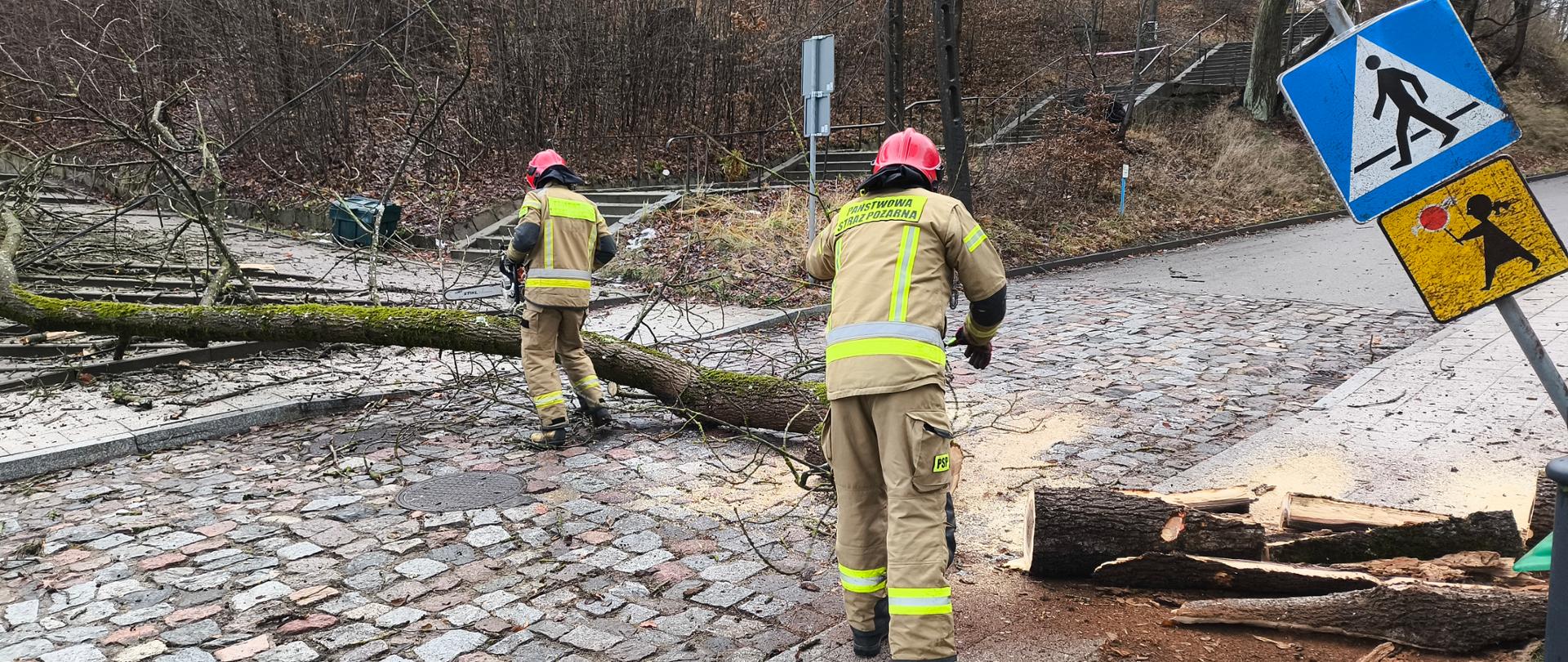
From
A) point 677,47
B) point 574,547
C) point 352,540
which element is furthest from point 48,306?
point 677,47

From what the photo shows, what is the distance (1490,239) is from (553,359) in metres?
4.98

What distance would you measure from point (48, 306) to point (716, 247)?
7.36 m

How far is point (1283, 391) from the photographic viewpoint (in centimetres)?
709

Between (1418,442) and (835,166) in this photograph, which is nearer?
(1418,442)

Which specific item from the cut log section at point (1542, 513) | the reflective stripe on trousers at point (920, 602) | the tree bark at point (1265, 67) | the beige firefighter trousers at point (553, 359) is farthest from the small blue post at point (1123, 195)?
the reflective stripe on trousers at point (920, 602)

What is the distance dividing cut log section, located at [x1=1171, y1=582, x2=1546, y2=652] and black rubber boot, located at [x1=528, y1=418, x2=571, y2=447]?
4.00m

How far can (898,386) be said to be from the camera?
3.36 meters

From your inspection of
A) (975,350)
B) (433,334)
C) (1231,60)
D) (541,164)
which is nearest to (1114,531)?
(975,350)

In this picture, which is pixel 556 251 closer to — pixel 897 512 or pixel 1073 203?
pixel 897 512

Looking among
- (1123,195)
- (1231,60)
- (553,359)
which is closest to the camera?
(553,359)

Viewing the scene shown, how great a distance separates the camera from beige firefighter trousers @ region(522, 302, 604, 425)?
619 cm

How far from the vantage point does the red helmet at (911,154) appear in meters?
3.63

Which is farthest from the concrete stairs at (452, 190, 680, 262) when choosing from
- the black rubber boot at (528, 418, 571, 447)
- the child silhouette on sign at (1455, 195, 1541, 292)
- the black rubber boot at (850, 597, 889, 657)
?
the child silhouette on sign at (1455, 195, 1541, 292)

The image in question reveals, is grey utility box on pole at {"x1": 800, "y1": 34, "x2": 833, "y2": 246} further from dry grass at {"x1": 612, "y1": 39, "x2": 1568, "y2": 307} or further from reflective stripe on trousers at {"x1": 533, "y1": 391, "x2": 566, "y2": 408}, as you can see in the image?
reflective stripe on trousers at {"x1": 533, "y1": 391, "x2": 566, "y2": 408}
